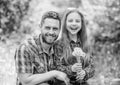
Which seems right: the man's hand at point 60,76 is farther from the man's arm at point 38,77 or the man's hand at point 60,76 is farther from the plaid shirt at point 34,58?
the plaid shirt at point 34,58

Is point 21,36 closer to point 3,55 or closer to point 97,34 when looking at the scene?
point 97,34

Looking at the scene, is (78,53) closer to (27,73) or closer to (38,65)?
(38,65)

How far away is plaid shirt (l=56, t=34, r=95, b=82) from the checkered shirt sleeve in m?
0.48

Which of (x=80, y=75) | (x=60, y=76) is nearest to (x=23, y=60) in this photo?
(x=60, y=76)

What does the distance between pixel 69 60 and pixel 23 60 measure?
26.6 inches

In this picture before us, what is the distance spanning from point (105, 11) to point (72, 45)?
467 cm

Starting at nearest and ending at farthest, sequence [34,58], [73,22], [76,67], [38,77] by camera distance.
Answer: [38,77]
[34,58]
[76,67]
[73,22]

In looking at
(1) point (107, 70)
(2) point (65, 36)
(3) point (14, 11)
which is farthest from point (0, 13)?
(2) point (65, 36)

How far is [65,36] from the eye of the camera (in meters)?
4.85

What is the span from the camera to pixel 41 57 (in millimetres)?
4535

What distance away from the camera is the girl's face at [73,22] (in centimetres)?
472

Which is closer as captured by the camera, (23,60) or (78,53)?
(23,60)

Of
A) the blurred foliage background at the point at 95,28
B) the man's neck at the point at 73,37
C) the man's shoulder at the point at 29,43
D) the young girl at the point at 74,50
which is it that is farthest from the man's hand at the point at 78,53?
the blurred foliage background at the point at 95,28

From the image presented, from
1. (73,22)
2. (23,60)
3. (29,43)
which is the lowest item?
(23,60)
